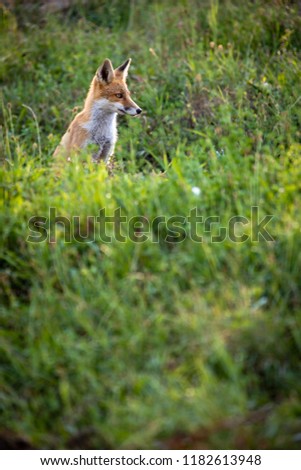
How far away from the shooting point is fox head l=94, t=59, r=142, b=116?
331 inches

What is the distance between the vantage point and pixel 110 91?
8.50m

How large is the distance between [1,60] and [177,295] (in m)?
6.64

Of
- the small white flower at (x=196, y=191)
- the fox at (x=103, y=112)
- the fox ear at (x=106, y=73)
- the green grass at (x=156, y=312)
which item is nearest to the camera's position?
the green grass at (x=156, y=312)

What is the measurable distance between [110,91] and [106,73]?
7.8 inches

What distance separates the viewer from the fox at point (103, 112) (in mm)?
8164

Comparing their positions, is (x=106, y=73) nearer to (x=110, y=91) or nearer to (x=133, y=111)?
(x=110, y=91)

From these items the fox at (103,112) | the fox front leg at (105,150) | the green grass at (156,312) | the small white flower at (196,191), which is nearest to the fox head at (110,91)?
the fox at (103,112)

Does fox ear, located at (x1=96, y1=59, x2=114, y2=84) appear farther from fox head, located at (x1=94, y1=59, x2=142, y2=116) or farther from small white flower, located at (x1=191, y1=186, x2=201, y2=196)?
small white flower, located at (x1=191, y1=186, x2=201, y2=196)

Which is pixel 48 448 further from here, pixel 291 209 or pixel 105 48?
pixel 105 48

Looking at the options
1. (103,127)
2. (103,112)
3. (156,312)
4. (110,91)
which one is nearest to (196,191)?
(156,312)

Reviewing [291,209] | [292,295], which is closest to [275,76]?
[291,209]

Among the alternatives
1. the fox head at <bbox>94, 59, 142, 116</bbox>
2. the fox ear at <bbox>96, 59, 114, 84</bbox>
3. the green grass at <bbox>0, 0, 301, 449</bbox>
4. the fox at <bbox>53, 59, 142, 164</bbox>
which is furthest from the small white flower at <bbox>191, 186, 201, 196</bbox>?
the fox ear at <bbox>96, 59, 114, 84</bbox>

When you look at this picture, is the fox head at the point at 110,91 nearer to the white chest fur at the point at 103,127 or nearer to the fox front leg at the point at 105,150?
the white chest fur at the point at 103,127

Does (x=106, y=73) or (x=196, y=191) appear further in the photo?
(x=106, y=73)
